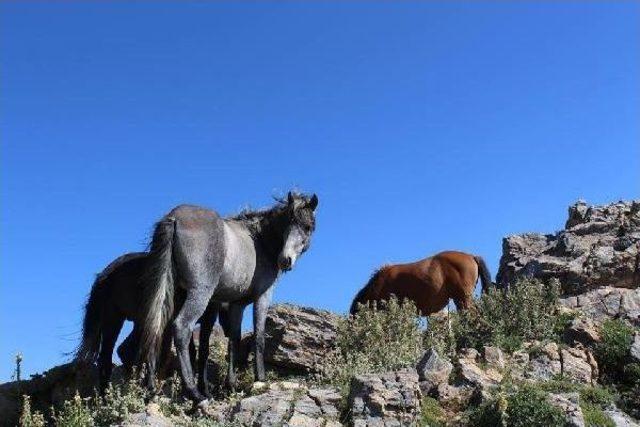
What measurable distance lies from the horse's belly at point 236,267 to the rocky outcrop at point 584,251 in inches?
269

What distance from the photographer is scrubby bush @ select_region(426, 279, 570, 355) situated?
11.3m

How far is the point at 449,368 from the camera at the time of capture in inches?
378

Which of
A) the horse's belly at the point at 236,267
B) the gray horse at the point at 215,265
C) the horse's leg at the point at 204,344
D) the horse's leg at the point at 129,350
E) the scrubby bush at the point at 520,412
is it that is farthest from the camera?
the horse's leg at the point at 129,350

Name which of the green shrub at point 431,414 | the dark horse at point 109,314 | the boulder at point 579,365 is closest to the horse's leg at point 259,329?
the dark horse at point 109,314

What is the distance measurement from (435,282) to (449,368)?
24.5 feet

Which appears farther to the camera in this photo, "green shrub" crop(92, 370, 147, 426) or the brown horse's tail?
the brown horse's tail

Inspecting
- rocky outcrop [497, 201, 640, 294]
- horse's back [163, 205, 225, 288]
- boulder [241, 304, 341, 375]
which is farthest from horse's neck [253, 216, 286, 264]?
rocky outcrop [497, 201, 640, 294]

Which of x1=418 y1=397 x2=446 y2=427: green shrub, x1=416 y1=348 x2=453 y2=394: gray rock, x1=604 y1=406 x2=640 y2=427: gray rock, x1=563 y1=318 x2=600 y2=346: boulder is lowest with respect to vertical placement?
x1=604 y1=406 x2=640 y2=427: gray rock

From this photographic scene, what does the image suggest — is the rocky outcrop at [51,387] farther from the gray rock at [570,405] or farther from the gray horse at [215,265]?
the gray rock at [570,405]

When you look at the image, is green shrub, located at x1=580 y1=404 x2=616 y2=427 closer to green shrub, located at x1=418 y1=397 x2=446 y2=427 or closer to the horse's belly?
green shrub, located at x1=418 y1=397 x2=446 y2=427

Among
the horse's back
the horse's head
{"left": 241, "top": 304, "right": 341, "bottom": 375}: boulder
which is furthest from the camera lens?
{"left": 241, "top": 304, "right": 341, "bottom": 375}: boulder

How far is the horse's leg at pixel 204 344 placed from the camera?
1052 cm

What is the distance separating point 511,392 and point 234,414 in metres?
3.43

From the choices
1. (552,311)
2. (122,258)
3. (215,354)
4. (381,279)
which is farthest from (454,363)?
(381,279)
